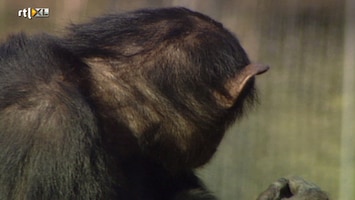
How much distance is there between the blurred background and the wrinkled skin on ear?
2.84 ft

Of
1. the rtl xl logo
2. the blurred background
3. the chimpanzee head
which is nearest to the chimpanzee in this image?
the chimpanzee head

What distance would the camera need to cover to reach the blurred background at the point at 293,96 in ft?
13.8

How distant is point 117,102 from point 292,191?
93 centimetres

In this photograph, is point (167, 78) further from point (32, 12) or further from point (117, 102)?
point (32, 12)

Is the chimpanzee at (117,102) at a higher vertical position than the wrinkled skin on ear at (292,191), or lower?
higher

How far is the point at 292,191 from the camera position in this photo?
10.9 feet

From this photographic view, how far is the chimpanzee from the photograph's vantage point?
2564 mm

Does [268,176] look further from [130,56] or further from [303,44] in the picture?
[130,56]

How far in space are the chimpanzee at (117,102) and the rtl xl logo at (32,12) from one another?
136 cm

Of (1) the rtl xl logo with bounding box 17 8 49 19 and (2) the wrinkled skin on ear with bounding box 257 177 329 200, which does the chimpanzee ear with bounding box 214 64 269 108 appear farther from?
(1) the rtl xl logo with bounding box 17 8 49 19

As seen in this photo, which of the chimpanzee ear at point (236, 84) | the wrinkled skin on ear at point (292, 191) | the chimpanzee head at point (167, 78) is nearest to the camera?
the chimpanzee head at point (167, 78)

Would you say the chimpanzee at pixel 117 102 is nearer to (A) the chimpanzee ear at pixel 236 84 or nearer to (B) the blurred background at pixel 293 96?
(A) the chimpanzee ear at pixel 236 84

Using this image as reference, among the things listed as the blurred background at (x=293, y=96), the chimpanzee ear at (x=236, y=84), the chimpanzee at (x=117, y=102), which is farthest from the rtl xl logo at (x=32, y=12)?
the chimpanzee ear at (x=236, y=84)

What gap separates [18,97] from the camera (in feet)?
8.71
